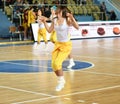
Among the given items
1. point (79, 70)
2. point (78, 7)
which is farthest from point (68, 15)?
point (78, 7)

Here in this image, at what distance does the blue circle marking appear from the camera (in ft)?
40.0

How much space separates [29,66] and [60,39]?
401cm

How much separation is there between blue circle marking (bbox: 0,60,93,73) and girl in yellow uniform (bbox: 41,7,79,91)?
2.98m

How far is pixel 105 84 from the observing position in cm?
964

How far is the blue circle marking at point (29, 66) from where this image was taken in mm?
12184

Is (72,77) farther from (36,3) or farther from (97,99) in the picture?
(36,3)

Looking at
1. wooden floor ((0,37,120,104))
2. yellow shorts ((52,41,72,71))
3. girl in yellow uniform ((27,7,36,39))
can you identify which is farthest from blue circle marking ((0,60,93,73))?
girl in yellow uniform ((27,7,36,39))

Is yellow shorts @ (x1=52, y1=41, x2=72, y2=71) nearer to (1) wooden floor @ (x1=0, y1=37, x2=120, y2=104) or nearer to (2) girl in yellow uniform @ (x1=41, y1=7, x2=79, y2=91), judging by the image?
(2) girl in yellow uniform @ (x1=41, y1=7, x2=79, y2=91)

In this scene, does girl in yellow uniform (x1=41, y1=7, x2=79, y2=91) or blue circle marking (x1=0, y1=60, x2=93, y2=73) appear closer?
girl in yellow uniform (x1=41, y1=7, x2=79, y2=91)

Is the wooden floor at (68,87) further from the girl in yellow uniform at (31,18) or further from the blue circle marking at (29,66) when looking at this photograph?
the girl in yellow uniform at (31,18)

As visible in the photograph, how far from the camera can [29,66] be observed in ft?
42.7

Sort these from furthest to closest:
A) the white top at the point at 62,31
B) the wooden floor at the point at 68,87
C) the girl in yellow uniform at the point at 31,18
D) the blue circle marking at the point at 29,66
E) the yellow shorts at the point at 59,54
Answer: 1. the girl in yellow uniform at the point at 31,18
2. the blue circle marking at the point at 29,66
3. the white top at the point at 62,31
4. the yellow shorts at the point at 59,54
5. the wooden floor at the point at 68,87

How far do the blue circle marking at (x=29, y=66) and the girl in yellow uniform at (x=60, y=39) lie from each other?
2.98 meters

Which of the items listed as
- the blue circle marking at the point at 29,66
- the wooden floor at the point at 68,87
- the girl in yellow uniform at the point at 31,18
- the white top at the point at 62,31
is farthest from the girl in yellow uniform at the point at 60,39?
the girl in yellow uniform at the point at 31,18
